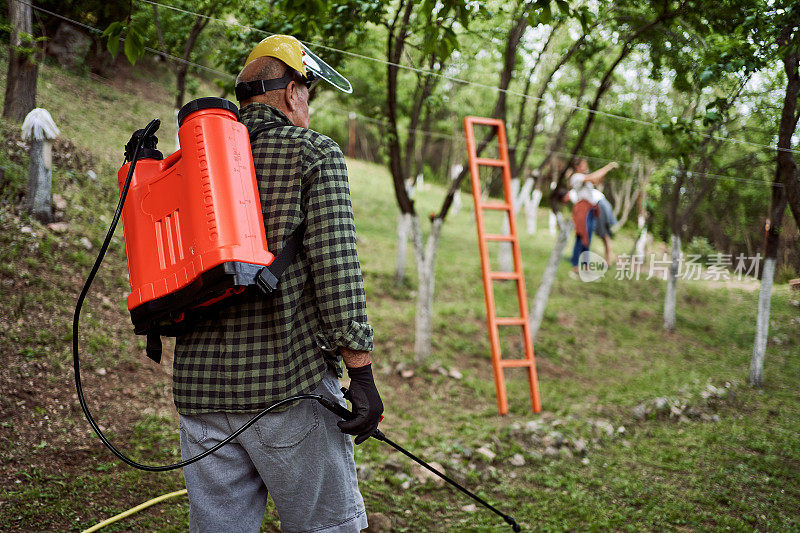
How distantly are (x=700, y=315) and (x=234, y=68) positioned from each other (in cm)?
621

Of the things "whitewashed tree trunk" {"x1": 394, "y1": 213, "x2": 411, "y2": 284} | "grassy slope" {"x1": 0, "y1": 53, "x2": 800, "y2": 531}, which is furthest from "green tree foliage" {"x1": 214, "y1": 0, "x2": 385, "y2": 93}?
"whitewashed tree trunk" {"x1": 394, "y1": 213, "x2": 411, "y2": 284}

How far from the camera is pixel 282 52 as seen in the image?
6.06ft

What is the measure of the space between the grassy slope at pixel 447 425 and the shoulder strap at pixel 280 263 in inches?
79.1

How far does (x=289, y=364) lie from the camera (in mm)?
1674

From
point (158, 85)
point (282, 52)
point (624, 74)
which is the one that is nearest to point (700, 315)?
point (624, 74)

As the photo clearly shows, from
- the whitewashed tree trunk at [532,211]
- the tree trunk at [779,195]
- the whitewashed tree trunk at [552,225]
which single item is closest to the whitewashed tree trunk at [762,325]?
the tree trunk at [779,195]

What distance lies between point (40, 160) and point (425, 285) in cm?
405

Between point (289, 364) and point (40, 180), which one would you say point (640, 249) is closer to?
point (40, 180)

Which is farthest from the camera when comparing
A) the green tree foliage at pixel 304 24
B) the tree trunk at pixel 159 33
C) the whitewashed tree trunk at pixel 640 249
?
the whitewashed tree trunk at pixel 640 249

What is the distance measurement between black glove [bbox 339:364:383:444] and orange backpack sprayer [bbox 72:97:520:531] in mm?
33

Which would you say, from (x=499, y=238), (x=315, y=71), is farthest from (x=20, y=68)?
(x=499, y=238)

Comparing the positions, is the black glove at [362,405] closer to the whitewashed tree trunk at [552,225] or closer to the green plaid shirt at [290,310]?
the green plaid shirt at [290,310]

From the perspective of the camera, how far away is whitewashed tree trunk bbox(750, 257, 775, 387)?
4.54 metres

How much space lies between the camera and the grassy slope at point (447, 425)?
3.39m
